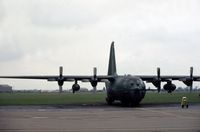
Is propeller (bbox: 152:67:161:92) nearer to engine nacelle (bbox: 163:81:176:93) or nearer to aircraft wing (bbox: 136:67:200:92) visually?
aircraft wing (bbox: 136:67:200:92)

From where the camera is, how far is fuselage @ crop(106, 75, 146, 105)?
4553 centimetres

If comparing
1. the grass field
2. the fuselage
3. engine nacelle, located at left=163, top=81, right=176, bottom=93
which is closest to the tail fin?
the grass field

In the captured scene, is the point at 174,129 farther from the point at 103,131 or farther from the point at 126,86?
the point at 126,86

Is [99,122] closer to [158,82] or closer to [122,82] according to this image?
[122,82]

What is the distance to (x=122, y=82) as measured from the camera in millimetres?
47594

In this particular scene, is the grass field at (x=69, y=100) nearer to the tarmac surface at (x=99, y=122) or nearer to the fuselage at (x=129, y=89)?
the fuselage at (x=129, y=89)

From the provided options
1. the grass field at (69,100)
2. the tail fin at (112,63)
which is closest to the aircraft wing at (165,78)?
the grass field at (69,100)

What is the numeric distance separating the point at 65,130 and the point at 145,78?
35879 mm

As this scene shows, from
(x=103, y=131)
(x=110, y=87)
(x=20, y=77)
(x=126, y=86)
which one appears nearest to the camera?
(x=103, y=131)

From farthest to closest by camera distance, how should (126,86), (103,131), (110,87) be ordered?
(110,87) → (126,86) → (103,131)

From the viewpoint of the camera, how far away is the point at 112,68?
190ft

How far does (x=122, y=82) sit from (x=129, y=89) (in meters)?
2.11

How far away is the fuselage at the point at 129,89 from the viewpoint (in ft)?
149

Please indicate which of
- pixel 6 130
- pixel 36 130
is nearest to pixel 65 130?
pixel 36 130
